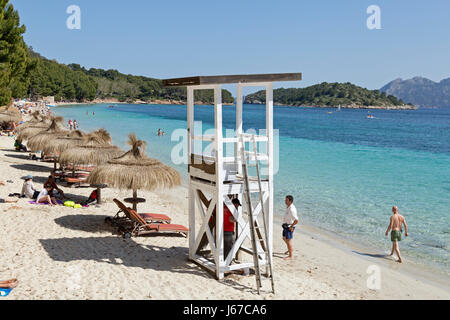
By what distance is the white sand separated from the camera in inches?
277

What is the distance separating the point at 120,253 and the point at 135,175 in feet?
6.18

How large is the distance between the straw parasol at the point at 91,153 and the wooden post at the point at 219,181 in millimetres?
7030

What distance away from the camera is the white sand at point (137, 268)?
23.1 ft

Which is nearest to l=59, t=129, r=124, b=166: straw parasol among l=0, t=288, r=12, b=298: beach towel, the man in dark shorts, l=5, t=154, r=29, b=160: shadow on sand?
the man in dark shorts

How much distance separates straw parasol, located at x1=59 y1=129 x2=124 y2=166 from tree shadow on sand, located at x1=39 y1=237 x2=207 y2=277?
435 cm

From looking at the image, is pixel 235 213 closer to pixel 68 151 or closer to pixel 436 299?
pixel 436 299

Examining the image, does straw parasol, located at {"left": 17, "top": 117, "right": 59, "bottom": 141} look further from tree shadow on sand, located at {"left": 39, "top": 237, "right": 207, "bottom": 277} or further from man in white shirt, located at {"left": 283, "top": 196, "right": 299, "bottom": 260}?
man in white shirt, located at {"left": 283, "top": 196, "right": 299, "bottom": 260}

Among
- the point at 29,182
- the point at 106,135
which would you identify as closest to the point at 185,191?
the point at 106,135

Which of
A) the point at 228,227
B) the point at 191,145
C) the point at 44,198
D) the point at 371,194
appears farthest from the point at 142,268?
the point at 371,194

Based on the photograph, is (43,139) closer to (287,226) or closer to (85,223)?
(85,223)

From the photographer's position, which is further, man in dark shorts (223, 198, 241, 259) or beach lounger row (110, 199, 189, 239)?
beach lounger row (110, 199, 189, 239)

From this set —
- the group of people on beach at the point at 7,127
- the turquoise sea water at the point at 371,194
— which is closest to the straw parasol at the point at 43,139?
the turquoise sea water at the point at 371,194

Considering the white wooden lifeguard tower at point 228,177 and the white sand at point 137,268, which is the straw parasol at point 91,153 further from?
the white wooden lifeguard tower at point 228,177
